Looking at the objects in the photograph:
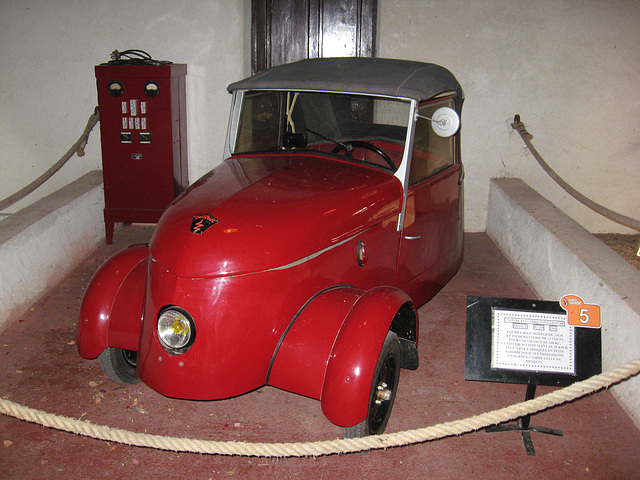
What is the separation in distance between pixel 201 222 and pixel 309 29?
3.80 metres

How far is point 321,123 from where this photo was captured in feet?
12.9

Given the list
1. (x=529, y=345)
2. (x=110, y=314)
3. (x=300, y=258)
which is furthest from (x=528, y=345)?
(x=110, y=314)

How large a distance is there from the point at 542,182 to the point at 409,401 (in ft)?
12.7

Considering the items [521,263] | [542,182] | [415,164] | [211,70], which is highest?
[211,70]

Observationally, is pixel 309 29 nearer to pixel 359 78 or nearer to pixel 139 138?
pixel 139 138

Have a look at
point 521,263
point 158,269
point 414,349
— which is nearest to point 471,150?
point 521,263

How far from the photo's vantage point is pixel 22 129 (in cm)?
604

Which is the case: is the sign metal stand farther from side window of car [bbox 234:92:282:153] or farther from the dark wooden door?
the dark wooden door

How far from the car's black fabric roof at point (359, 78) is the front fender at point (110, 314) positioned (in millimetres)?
1503

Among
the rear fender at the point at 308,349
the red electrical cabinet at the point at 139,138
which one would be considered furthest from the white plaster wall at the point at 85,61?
the rear fender at the point at 308,349

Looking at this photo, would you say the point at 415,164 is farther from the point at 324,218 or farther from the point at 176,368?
the point at 176,368

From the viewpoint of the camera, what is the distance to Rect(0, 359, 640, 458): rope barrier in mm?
2291

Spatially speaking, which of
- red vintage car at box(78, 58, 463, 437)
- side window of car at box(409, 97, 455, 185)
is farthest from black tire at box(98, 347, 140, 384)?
side window of car at box(409, 97, 455, 185)

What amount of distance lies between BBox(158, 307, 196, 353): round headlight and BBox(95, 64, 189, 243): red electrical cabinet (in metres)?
3.05
